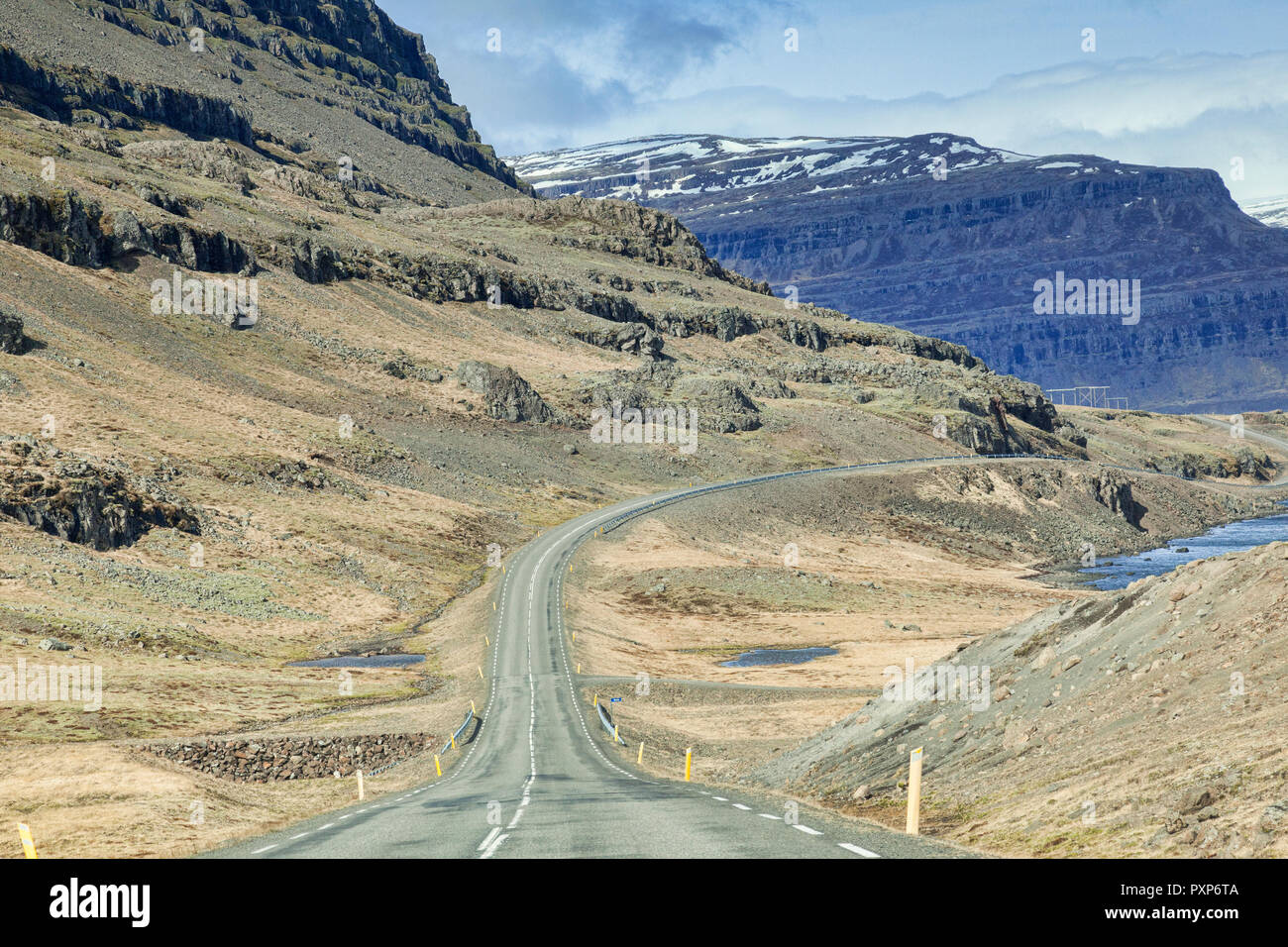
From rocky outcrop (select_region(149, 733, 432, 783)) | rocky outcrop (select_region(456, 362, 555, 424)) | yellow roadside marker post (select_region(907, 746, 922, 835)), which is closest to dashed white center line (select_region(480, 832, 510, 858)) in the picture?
yellow roadside marker post (select_region(907, 746, 922, 835))

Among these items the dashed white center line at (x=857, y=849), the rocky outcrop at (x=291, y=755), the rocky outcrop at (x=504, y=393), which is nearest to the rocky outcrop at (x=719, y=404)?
the rocky outcrop at (x=504, y=393)

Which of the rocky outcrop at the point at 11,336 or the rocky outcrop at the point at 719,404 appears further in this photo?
the rocky outcrop at the point at 719,404

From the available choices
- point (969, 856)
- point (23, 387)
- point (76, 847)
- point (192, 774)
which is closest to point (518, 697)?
point (192, 774)

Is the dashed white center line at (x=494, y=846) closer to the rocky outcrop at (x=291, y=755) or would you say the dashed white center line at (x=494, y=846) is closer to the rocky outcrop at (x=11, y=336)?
the rocky outcrop at (x=291, y=755)

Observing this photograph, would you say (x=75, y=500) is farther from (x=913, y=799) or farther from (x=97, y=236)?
(x=97, y=236)

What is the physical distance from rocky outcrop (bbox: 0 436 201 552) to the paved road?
3695cm

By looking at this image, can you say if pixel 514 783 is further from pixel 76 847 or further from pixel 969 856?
pixel 969 856

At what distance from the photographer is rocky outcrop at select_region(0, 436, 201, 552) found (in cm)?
6662

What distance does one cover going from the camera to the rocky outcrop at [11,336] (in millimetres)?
94500

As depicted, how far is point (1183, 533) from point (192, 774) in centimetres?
13515

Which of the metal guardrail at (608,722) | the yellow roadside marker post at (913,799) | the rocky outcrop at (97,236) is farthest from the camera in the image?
the rocky outcrop at (97,236)

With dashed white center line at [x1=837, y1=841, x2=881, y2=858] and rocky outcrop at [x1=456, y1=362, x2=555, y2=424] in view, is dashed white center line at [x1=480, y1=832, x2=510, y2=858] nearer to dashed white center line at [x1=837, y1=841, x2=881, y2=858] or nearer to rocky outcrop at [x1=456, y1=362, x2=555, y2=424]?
dashed white center line at [x1=837, y1=841, x2=881, y2=858]

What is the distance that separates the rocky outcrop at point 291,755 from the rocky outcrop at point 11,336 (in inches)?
2866

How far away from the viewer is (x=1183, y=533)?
138875 mm
